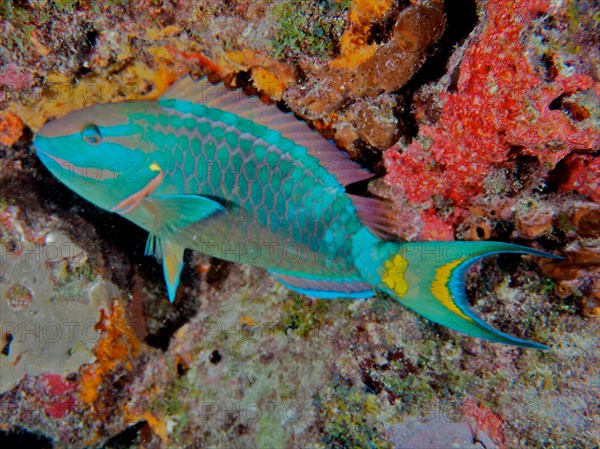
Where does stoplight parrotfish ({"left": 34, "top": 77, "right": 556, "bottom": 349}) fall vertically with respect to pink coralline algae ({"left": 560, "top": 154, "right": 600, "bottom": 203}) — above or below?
below

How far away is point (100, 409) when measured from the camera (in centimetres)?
294

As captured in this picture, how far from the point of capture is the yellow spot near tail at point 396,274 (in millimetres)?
2201

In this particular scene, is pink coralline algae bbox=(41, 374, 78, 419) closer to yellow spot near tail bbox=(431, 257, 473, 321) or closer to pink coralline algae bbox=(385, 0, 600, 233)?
yellow spot near tail bbox=(431, 257, 473, 321)

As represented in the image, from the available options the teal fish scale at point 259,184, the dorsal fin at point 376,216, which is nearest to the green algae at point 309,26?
the teal fish scale at point 259,184

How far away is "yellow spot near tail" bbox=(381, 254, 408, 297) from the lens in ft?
Result: 7.22

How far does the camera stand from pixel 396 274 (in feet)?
7.26

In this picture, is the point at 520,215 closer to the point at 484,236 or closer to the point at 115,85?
the point at 484,236

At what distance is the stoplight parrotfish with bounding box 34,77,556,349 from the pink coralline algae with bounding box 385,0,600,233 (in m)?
0.44

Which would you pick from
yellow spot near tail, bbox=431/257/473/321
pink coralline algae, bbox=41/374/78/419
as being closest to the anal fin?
yellow spot near tail, bbox=431/257/473/321

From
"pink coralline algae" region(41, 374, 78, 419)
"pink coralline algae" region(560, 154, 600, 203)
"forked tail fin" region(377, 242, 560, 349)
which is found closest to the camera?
"pink coralline algae" region(560, 154, 600, 203)

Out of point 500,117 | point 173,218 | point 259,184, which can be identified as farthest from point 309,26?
point 173,218

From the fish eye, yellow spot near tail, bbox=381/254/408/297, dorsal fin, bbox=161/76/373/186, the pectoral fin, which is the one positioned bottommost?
the pectoral fin

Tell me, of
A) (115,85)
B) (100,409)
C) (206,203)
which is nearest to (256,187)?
(206,203)

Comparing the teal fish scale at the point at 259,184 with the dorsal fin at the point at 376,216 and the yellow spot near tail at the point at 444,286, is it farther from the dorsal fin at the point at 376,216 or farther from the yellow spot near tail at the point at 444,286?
the yellow spot near tail at the point at 444,286
